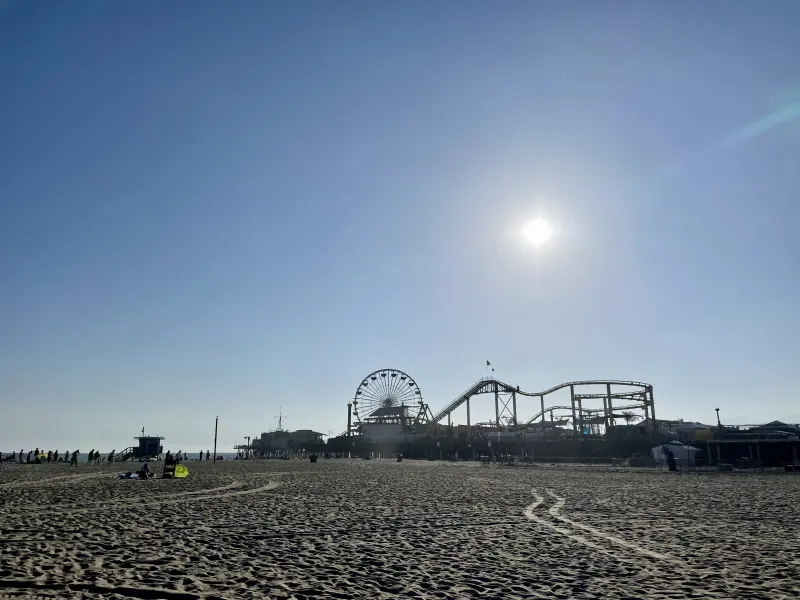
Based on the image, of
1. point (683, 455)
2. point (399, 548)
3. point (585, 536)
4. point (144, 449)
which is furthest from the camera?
point (144, 449)

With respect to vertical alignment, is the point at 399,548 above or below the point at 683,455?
below

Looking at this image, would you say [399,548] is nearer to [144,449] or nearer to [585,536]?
[585,536]

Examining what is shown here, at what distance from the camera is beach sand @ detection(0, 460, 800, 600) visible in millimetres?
8227

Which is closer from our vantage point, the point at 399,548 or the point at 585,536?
the point at 399,548

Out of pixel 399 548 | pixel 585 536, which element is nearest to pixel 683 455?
pixel 585 536

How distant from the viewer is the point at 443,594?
26.0 feet

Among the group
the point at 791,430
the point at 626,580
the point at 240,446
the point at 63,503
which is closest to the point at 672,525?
the point at 626,580

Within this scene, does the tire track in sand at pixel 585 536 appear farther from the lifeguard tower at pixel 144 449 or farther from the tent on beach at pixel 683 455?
the lifeguard tower at pixel 144 449

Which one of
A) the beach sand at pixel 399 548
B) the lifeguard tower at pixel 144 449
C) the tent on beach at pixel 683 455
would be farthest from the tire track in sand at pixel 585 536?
the lifeguard tower at pixel 144 449

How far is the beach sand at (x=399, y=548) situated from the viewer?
27.0ft

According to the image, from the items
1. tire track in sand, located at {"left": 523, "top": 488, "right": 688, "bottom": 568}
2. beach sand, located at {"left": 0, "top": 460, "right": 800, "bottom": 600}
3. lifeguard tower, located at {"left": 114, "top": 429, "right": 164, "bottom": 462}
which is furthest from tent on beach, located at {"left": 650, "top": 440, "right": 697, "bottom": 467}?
lifeguard tower, located at {"left": 114, "top": 429, "right": 164, "bottom": 462}

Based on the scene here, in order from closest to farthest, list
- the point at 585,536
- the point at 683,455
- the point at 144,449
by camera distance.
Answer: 1. the point at 585,536
2. the point at 683,455
3. the point at 144,449

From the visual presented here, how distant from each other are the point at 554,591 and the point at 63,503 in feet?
58.4

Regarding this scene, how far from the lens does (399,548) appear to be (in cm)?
1149
